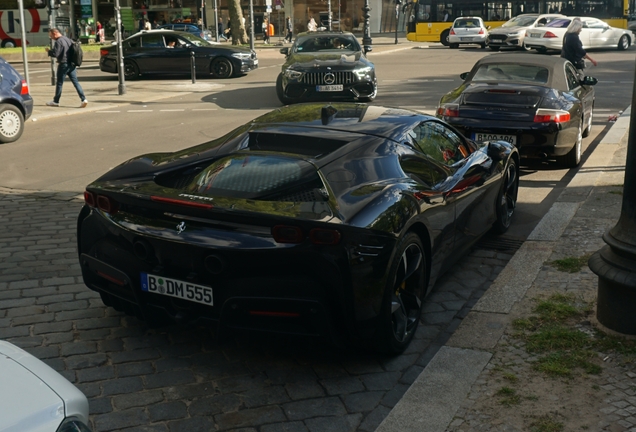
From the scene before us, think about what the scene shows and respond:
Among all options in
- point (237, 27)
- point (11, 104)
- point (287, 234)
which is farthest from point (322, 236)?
point (237, 27)

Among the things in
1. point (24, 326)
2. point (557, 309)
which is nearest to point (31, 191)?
point (24, 326)

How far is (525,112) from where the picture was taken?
1016 cm

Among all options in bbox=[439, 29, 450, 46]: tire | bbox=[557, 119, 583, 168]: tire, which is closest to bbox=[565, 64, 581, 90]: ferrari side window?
bbox=[557, 119, 583, 168]: tire

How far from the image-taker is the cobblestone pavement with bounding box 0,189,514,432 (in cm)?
432

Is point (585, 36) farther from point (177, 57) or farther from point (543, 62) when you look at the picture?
point (543, 62)

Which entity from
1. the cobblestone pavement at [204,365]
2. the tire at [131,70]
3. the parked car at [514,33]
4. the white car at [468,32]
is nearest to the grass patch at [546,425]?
the cobblestone pavement at [204,365]

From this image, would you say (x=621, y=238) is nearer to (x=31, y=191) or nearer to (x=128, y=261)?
(x=128, y=261)

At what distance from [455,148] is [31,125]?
39.4 feet

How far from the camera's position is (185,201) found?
4.69m

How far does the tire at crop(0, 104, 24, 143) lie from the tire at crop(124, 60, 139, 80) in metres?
12.1

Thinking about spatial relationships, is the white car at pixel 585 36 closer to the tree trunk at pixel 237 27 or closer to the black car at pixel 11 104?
the tree trunk at pixel 237 27

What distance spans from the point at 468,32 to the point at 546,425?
128 feet

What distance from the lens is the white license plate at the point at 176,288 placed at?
4.66 meters

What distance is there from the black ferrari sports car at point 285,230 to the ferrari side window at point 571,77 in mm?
6065
